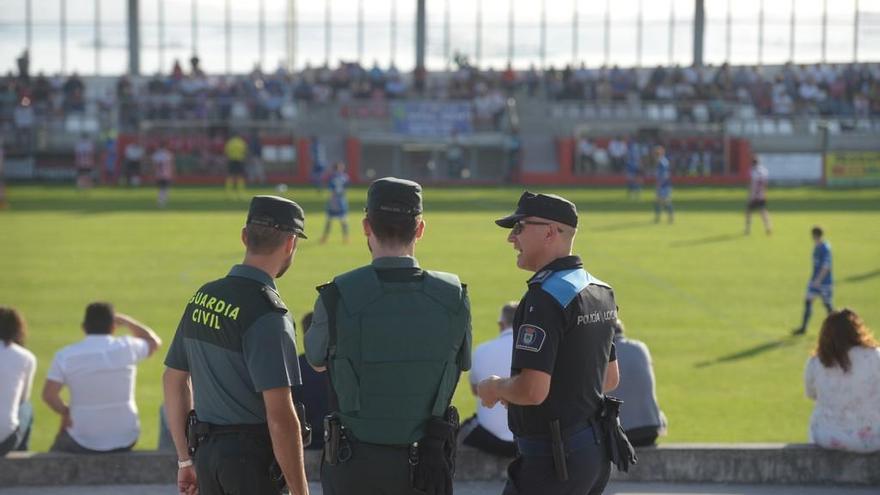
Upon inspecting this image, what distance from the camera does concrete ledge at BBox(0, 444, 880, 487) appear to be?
8570mm

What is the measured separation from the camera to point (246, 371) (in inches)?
209

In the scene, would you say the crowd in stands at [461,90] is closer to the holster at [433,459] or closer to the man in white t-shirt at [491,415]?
the man in white t-shirt at [491,415]

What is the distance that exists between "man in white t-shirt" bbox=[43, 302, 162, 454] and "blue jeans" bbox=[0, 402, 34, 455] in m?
0.30

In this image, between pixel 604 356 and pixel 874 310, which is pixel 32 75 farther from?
pixel 604 356

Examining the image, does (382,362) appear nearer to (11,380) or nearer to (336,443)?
(336,443)

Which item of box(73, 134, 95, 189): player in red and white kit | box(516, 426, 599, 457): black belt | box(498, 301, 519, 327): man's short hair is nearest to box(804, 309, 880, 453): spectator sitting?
box(498, 301, 519, 327): man's short hair

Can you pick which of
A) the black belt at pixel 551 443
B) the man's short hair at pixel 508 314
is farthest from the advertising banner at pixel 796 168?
the black belt at pixel 551 443

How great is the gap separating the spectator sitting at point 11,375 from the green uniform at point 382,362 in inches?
183

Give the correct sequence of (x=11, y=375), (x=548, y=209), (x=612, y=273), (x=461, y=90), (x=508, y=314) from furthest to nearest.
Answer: (x=461, y=90) → (x=612, y=273) → (x=508, y=314) → (x=11, y=375) → (x=548, y=209)

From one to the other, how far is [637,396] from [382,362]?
12.7 feet

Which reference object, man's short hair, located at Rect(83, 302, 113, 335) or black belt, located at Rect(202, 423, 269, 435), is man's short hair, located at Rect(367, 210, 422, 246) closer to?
black belt, located at Rect(202, 423, 269, 435)

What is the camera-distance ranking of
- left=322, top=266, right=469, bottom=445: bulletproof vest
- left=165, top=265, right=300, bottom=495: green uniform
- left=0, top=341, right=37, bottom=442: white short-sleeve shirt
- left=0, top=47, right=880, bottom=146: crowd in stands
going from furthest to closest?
left=0, top=47, right=880, bottom=146: crowd in stands
left=0, top=341, right=37, bottom=442: white short-sleeve shirt
left=165, top=265, right=300, bottom=495: green uniform
left=322, top=266, right=469, bottom=445: bulletproof vest

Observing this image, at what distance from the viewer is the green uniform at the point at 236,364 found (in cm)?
523

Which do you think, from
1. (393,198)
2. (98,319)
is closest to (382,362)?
(393,198)
